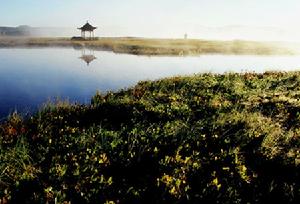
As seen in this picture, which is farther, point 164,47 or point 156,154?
point 164,47

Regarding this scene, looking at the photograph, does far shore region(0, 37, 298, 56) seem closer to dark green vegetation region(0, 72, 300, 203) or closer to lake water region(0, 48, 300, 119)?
lake water region(0, 48, 300, 119)

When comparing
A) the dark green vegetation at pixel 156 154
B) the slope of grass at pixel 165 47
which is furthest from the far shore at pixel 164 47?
the dark green vegetation at pixel 156 154

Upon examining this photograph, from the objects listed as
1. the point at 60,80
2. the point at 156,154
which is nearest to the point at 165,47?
the point at 60,80

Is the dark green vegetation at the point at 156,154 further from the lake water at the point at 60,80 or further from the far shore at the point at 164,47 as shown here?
the far shore at the point at 164,47

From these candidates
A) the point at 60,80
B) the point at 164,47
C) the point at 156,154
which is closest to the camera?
the point at 156,154

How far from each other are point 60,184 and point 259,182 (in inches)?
159

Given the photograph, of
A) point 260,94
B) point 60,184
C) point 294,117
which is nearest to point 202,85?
point 260,94

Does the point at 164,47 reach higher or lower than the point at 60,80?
higher

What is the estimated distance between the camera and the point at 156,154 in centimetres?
930

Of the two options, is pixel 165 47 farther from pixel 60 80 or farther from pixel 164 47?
pixel 60 80

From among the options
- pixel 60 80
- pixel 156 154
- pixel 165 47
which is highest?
pixel 165 47

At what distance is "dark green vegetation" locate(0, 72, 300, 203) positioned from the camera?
782 centimetres

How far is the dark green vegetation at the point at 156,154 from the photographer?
308 inches

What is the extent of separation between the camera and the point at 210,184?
8.02 meters
